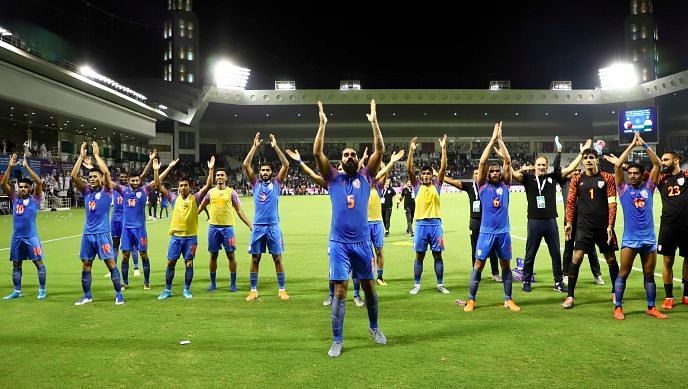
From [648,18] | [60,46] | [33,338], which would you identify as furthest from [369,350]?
[648,18]

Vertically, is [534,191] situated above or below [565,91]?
below

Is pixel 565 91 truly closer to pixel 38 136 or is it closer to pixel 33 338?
pixel 38 136

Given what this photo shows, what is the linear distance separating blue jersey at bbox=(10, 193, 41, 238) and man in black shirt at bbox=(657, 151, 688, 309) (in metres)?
10.00

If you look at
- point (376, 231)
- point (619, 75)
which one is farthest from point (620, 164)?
point (619, 75)

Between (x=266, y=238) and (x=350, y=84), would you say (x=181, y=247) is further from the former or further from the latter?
(x=350, y=84)

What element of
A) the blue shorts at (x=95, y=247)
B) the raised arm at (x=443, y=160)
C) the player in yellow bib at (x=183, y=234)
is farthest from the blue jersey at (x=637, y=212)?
the blue shorts at (x=95, y=247)

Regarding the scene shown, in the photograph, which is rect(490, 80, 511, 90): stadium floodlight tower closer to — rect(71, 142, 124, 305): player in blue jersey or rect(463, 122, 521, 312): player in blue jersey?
rect(463, 122, 521, 312): player in blue jersey

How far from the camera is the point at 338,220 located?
5.81 m

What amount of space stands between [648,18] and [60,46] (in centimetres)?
7496

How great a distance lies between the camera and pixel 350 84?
64.6 m

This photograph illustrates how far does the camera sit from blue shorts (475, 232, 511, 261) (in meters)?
7.64

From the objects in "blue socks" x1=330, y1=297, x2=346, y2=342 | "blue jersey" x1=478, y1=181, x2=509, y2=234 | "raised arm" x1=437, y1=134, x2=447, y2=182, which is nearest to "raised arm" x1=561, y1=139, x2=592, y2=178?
"blue jersey" x1=478, y1=181, x2=509, y2=234

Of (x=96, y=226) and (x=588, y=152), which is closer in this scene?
(x=588, y=152)

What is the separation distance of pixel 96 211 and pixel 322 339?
452cm
